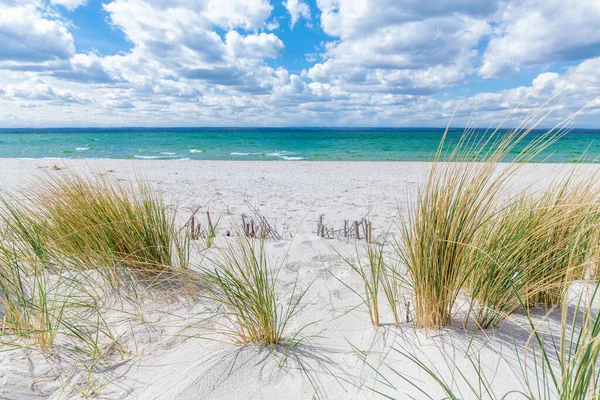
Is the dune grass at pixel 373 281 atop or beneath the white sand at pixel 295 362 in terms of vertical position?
atop

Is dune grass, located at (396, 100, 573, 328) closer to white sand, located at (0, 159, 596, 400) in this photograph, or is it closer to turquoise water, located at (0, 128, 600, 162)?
white sand, located at (0, 159, 596, 400)

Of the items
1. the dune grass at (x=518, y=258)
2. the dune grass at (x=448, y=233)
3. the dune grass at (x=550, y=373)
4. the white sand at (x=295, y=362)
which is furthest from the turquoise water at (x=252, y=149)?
the dune grass at (x=550, y=373)

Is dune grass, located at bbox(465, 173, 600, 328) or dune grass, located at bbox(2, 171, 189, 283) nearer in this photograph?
dune grass, located at bbox(465, 173, 600, 328)

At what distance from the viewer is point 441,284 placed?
1544 mm

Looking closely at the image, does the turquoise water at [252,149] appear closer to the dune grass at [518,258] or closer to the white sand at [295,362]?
the dune grass at [518,258]

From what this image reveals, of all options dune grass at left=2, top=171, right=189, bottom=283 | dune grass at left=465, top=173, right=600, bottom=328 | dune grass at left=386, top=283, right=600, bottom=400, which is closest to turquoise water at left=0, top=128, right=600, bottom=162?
dune grass at left=2, top=171, right=189, bottom=283

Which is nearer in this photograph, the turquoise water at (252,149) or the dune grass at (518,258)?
the dune grass at (518,258)

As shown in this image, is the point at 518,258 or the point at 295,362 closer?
the point at 295,362

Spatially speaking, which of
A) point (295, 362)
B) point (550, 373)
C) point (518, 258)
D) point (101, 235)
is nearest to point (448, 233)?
point (518, 258)

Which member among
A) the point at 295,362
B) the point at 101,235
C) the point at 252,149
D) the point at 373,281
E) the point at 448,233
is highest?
the point at 448,233

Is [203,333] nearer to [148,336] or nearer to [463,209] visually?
[148,336]

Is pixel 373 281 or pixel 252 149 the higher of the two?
pixel 373 281

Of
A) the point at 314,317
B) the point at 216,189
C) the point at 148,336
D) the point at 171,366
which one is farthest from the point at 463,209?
the point at 216,189

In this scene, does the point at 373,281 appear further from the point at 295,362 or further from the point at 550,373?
the point at 550,373
